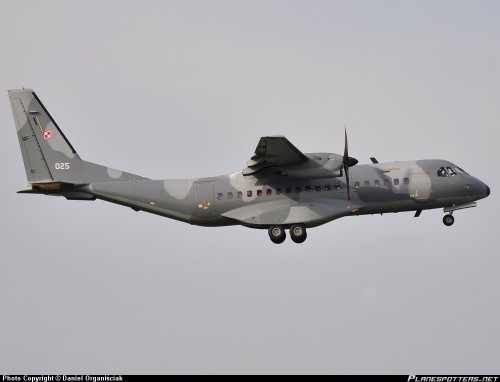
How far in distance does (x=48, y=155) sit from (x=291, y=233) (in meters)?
10.1

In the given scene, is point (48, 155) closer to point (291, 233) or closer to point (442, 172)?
point (291, 233)

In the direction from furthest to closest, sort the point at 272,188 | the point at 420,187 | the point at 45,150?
the point at 45,150 → the point at 420,187 → the point at 272,188

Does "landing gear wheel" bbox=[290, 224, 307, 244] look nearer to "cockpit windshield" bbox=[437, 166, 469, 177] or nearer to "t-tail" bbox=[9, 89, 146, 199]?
"cockpit windshield" bbox=[437, 166, 469, 177]

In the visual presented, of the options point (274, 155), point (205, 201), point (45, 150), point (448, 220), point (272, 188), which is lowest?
point (448, 220)

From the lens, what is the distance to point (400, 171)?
1406 inches

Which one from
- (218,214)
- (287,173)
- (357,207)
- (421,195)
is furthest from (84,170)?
(421,195)

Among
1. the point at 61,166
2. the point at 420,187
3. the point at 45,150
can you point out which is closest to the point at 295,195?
the point at 420,187

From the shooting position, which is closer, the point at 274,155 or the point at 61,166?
the point at 274,155

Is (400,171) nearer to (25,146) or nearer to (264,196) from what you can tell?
(264,196)

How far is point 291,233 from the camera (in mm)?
34938

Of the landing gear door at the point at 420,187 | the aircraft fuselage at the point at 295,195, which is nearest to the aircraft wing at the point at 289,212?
the aircraft fuselage at the point at 295,195

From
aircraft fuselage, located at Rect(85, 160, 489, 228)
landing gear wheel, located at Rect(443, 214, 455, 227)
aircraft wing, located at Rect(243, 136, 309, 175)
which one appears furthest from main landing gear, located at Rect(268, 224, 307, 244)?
landing gear wheel, located at Rect(443, 214, 455, 227)

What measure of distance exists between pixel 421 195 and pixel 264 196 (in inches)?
236

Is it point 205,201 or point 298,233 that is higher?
point 205,201
